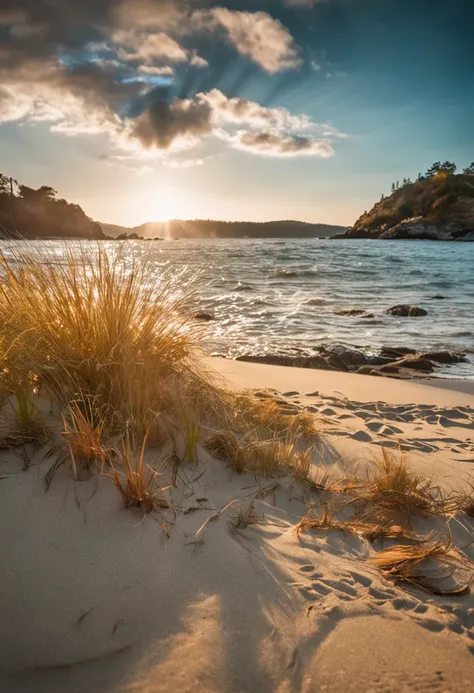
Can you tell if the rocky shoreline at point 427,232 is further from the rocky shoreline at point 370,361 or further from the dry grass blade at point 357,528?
the dry grass blade at point 357,528

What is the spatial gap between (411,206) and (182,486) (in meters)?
106

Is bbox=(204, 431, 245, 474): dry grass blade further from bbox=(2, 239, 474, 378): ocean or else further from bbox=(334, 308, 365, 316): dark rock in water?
bbox=(334, 308, 365, 316): dark rock in water

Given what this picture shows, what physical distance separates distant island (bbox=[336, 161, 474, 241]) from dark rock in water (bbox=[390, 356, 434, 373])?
244 ft

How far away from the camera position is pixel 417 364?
680 cm

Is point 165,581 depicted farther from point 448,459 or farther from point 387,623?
point 448,459

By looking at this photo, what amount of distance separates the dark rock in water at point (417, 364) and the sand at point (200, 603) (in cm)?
467

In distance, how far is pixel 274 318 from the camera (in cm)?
1096

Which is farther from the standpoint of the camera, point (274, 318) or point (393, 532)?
point (274, 318)

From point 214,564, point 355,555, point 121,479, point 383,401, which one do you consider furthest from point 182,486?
point 383,401

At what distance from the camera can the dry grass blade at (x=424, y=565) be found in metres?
1.79

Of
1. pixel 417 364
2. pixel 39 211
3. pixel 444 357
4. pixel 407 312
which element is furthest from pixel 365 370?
pixel 39 211

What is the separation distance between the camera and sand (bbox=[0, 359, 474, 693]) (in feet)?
4.38

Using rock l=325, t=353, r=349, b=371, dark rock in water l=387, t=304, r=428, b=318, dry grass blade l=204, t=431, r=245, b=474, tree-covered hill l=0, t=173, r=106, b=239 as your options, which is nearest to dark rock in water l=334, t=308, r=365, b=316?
dark rock in water l=387, t=304, r=428, b=318

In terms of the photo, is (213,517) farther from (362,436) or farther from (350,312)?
(350,312)
